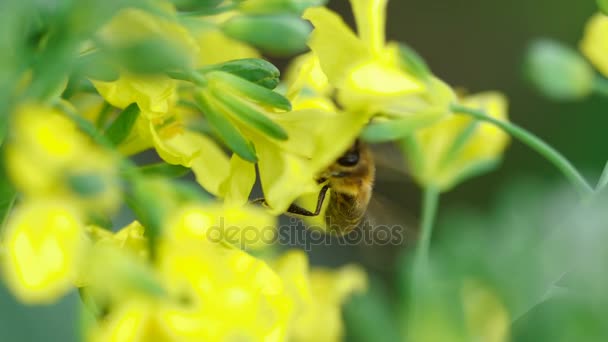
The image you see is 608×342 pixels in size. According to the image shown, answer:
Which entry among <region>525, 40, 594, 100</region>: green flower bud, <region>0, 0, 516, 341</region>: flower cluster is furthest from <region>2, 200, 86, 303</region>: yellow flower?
<region>525, 40, 594, 100</region>: green flower bud

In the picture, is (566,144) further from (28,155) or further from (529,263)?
(28,155)

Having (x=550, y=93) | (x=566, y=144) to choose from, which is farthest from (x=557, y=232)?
(x=566, y=144)

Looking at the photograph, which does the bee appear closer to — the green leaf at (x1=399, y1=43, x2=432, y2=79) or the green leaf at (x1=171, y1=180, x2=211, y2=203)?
the green leaf at (x1=399, y1=43, x2=432, y2=79)

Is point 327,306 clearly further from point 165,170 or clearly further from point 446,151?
point 165,170

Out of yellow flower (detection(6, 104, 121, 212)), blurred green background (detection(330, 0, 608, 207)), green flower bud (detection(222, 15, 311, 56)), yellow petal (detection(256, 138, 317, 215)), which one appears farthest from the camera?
blurred green background (detection(330, 0, 608, 207))

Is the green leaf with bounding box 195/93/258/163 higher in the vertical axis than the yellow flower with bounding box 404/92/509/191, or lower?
higher

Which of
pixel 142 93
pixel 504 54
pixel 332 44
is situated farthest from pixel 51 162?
pixel 504 54

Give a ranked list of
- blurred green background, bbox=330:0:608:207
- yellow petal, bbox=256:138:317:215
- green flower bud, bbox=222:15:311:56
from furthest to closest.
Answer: blurred green background, bbox=330:0:608:207
yellow petal, bbox=256:138:317:215
green flower bud, bbox=222:15:311:56

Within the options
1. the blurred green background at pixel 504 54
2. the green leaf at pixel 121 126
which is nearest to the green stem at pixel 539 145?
the green leaf at pixel 121 126
